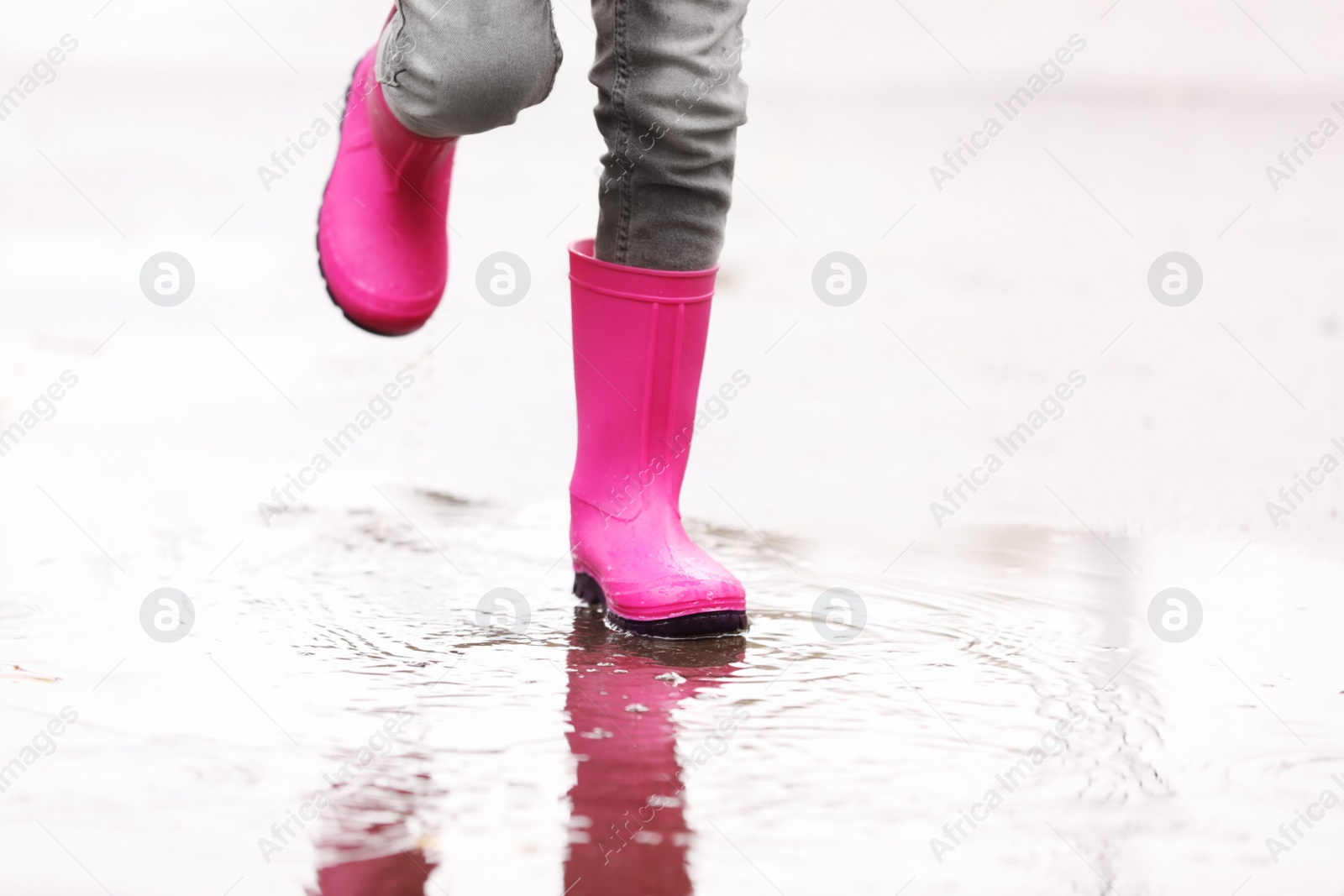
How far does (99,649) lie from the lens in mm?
1588

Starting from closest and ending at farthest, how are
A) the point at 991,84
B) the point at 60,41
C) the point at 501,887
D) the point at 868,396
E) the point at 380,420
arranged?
the point at 501,887 → the point at 380,420 → the point at 868,396 → the point at 991,84 → the point at 60,41

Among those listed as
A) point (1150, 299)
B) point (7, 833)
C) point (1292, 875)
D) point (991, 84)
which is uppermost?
point (991, 84)

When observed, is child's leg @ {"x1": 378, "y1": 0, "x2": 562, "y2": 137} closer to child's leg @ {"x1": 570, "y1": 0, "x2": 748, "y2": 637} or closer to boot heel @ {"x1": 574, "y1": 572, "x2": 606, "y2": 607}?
child's leg @ {"x1": 570, "y1": 0, "x2": 748, "y2": 637}

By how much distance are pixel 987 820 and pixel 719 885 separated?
24cm

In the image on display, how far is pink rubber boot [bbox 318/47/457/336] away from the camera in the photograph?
2051mm

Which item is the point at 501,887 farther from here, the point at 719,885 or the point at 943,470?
the point at 943,470

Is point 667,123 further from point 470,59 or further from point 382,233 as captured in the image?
point 382,233

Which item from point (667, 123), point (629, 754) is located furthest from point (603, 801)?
point (667, 123)

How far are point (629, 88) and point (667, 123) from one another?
0.19 feet

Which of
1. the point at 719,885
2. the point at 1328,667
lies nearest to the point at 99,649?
the point at 719,885

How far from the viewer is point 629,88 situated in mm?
1752

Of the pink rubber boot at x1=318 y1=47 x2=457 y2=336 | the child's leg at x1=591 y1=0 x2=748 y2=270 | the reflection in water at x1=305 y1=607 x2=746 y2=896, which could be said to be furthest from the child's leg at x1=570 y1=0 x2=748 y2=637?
the pink rubber boot at x1=318 y1=47 x2=457 y2=336

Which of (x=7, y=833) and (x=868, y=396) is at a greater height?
(x=868, y=396)

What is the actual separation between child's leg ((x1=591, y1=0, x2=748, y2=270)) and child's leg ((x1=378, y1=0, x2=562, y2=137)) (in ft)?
0.24
